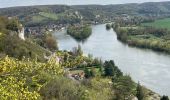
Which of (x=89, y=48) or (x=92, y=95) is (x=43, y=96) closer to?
(x=92, y=95)

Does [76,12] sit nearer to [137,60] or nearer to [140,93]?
[137,60]

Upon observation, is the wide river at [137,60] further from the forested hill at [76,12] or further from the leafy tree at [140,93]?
the forested hill at [76,12]

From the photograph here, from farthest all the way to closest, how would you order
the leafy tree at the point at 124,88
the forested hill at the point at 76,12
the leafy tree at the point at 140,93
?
1. the forested hill at the point at 76,12
2. the leafy tree at the point at 140,93
3. the leafy tree at the point at 124,88

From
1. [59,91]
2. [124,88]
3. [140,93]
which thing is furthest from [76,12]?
[59,91]

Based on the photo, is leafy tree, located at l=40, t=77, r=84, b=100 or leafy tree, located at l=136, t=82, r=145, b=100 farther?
leafy tree, located at l=136, t=82, r=145, b=100

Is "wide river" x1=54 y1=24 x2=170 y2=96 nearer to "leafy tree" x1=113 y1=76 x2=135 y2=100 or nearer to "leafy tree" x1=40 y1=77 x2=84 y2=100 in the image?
"leafy tree" x1=113 y1=76 x2=135 y2=100

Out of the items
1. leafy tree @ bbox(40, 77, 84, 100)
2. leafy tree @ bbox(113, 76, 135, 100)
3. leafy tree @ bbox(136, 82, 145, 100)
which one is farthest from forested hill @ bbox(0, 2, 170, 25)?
leafy tree @ bbox(40, 77, 84, 100)

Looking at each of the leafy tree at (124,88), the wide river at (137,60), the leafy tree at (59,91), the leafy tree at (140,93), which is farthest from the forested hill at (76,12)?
the leafy tree at (59,91)
